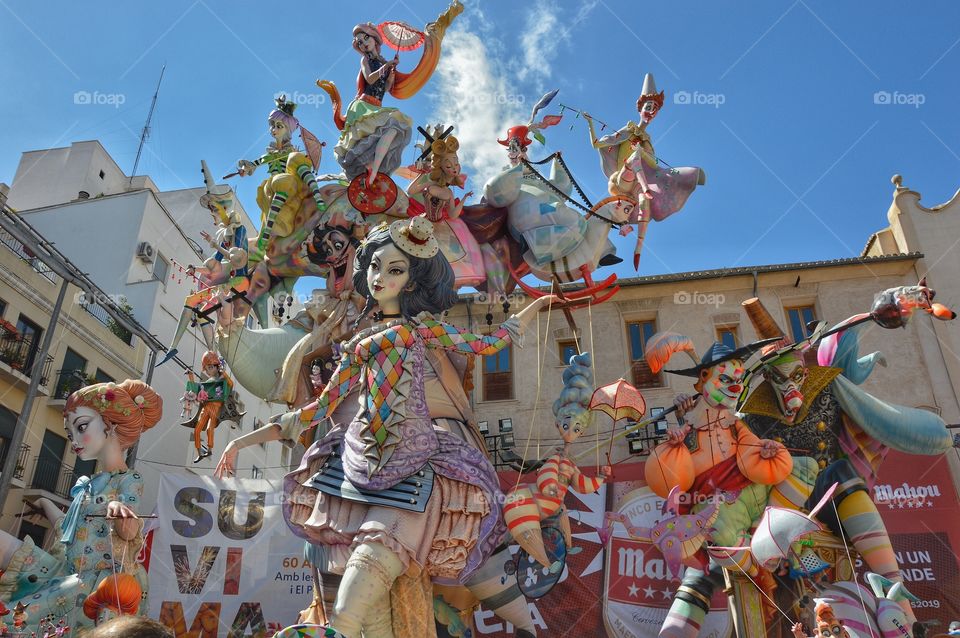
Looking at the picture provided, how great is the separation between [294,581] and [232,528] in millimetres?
827

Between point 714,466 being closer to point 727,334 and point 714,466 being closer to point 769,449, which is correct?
point 769,449

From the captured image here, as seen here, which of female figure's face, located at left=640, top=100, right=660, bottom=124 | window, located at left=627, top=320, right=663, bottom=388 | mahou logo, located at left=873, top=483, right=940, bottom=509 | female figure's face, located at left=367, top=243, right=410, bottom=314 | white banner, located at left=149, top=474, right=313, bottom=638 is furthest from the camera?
window, located at left=627, top=320, right=663, bottom=388

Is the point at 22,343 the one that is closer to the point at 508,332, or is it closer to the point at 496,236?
the point at 496,236

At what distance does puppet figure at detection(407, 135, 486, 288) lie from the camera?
6.02 m

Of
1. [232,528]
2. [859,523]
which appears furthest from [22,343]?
[859,523]

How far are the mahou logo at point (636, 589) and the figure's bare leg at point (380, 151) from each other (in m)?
4.40

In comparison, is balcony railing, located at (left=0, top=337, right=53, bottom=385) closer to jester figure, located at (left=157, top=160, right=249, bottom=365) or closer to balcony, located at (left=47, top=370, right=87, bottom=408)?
balcony, located at (left=47, top=370, right=87, bottom=408)

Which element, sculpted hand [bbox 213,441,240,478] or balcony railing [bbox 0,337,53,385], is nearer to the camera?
sculpted hand [bbox 213,441,240,478]

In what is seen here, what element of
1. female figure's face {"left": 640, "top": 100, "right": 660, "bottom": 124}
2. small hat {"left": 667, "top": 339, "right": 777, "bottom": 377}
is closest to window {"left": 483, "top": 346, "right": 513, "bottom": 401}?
small hat {"left": 667, "top": 339, "right": 777, "bottom": 377}

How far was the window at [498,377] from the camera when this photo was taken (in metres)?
15.7

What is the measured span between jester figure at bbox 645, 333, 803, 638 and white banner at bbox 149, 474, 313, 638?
10.5 ft

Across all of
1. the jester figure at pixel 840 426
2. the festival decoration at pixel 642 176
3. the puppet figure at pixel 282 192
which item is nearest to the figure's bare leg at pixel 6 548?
the puppet figure at pixel 282 192

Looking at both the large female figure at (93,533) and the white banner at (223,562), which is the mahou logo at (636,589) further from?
the large female figure at (93,533)

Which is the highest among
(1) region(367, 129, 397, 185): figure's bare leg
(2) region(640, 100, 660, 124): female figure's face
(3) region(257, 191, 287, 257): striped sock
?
(2) region(640, 100, 660, 124): female figure's face
